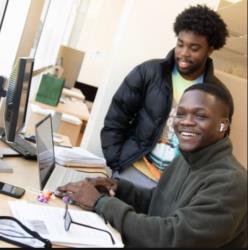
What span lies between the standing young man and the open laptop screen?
0.50 metres

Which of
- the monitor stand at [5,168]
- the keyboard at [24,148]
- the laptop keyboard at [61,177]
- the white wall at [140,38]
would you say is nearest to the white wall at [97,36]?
the white wall at [140,38]

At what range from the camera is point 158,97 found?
2.01 metres

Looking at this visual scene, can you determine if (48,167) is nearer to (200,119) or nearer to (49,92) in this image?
(200,119)

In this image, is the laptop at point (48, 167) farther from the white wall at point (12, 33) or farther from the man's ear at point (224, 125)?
the white wall at point (12, 33)

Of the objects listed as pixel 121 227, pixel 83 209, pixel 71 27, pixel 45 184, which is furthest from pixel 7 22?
pixel 71 27

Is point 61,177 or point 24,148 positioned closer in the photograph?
point 61,177

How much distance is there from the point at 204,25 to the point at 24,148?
39.5 inches

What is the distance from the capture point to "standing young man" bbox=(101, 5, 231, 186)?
1.97 meters

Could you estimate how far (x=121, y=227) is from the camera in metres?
1.15

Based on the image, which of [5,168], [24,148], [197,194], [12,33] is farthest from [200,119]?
[12,33]

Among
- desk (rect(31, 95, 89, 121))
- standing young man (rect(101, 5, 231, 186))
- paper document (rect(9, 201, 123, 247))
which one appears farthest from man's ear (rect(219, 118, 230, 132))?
desk (rect(31, 95, 89, 121))

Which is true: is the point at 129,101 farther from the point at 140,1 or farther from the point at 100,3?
the point at 100,3

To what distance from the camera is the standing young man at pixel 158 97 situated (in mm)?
1973

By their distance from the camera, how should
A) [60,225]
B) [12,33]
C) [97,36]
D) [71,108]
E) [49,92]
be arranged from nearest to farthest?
1. [60,225]
2. [12,33]
3. [49,92]
4. [71,108]
5. [97,36]
